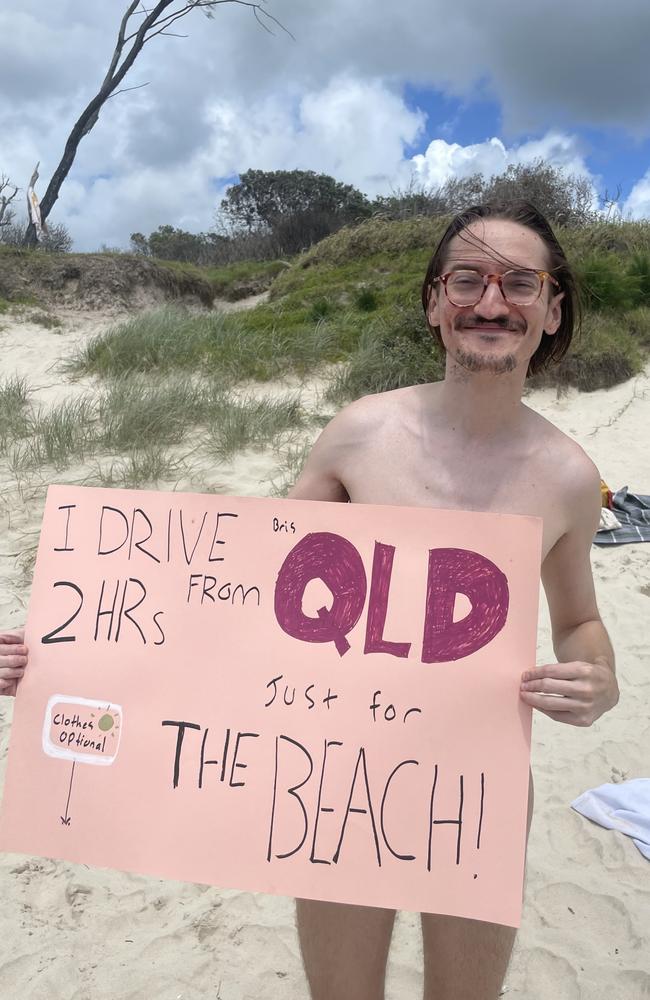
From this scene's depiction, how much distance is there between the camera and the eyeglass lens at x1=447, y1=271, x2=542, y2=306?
116cm

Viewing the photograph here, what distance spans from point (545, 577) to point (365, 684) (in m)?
0.46

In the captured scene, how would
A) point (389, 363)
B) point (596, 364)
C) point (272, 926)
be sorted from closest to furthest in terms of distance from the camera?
point (272, 926)
point (389, 363)
point (596, 364)

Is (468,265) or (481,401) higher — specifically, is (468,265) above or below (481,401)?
above

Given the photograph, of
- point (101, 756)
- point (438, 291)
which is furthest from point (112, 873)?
point (438, 291)

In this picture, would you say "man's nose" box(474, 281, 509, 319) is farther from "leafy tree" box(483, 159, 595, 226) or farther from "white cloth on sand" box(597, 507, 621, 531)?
"leafy tree" box(483, 159, 595, 226)

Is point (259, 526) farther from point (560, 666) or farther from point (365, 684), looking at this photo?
point (560, 666)

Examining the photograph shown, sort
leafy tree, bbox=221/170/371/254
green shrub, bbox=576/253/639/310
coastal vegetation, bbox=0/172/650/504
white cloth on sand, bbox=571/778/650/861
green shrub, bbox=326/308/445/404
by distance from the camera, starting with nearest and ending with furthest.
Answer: white cloth on sand, bbox=571/778/650/861 → coastal vegetation, bbox=0/172/650/504 → green shrub, bbox=326/308/445/404 → green shrub, bbox=576/253/639/310 → leafy tree, bbox=221/170/371/254

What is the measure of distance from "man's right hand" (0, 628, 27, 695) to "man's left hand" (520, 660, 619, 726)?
2.72 ft

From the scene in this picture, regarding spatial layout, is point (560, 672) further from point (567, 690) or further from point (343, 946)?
point (343, 946)

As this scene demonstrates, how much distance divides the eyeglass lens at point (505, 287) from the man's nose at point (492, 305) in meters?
0.01

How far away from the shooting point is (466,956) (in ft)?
4.05

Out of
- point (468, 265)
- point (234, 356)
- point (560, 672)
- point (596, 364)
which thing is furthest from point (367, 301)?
point (560, 672)

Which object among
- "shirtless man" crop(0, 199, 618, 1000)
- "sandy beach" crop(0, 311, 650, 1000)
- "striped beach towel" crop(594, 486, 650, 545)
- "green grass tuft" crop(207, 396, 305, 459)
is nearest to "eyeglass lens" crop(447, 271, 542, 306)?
"shirtless man" crop(0, 199, 618, 1000)

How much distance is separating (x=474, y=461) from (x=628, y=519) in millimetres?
3989
